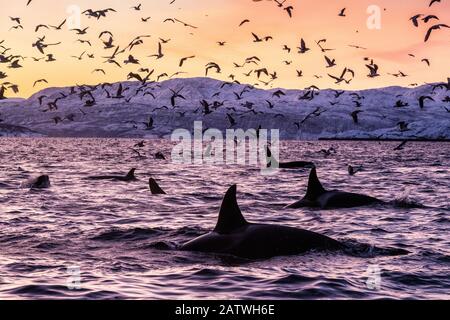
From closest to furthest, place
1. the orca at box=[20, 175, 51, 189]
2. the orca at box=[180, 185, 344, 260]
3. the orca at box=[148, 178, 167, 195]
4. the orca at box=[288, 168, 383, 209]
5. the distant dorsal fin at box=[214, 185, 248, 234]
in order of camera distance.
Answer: the distant dorsal fin at box=[214, 185, 248, 234] → the orca at box=[180, 185, 344, 260] → the orca at box=[288, 168, 383, 209] → the orca at box=[148, 178, 167, 195] → the orca at box=[20, 175, 51, 189]

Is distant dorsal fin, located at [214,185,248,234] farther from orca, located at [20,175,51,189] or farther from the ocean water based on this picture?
orca, located at [20,175,51,189]

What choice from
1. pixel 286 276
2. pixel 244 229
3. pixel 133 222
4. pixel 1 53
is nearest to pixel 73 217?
pixel 133 222

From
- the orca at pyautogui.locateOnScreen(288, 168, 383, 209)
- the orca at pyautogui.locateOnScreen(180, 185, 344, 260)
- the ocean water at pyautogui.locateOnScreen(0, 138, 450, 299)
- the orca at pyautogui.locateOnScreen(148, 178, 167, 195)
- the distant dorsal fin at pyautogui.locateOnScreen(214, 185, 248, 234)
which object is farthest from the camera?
the orca at pyautogui.locateOnScreen(148, 178, 167, 195)

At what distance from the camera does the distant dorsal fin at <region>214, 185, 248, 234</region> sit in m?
12.8

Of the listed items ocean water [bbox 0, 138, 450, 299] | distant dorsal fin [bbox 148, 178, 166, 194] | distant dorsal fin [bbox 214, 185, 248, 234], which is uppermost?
distant dorsal fin [bbox 214, 185, 248, 234]

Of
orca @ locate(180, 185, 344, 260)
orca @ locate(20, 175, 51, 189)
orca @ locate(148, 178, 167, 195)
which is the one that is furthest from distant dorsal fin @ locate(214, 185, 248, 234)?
orca @ locate(20, 175, 51, 189)

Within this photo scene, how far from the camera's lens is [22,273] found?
11.8 m

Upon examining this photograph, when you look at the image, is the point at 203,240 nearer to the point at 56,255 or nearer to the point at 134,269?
the point at 134,269

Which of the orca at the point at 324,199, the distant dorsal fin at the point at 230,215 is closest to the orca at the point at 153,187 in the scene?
the orca at the point at 324,199

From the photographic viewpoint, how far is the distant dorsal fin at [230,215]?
42.0ft

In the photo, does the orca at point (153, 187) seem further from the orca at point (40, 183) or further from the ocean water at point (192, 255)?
the orca at point (40, 183)
